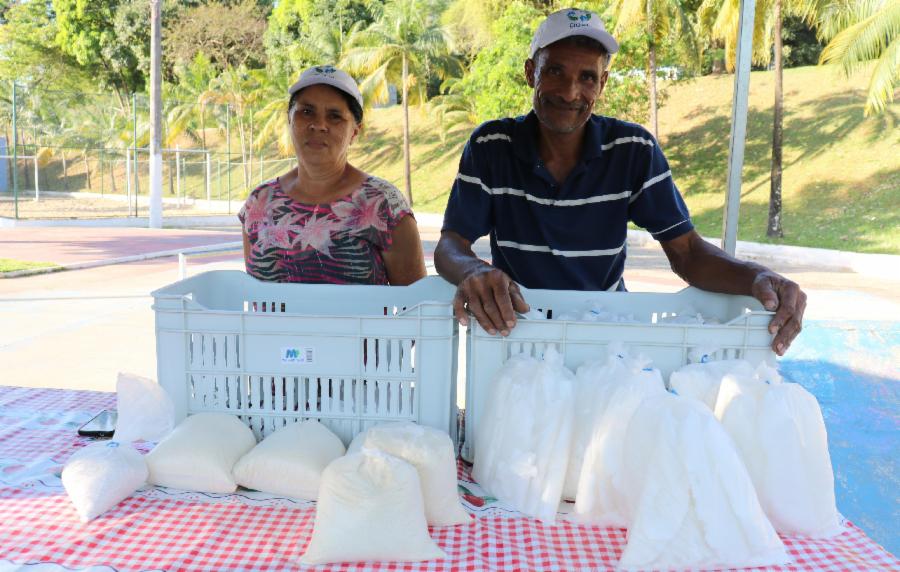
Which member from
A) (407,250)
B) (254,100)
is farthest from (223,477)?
(254,100)

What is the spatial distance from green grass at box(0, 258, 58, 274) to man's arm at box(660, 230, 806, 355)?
1022cm

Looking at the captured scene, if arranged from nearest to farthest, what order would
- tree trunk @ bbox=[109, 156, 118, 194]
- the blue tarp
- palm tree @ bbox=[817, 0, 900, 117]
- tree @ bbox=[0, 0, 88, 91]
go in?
the blue tarp, palm tree @ bbox=[817, 0, 900, 117], tree trunk @ bbox=[109, 156, 118, 194], tree @ bbox=[0, 0, 88, 91]

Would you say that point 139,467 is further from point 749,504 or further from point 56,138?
point 56,138

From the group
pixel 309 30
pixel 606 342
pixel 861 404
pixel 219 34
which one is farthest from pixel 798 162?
pixel 219 34

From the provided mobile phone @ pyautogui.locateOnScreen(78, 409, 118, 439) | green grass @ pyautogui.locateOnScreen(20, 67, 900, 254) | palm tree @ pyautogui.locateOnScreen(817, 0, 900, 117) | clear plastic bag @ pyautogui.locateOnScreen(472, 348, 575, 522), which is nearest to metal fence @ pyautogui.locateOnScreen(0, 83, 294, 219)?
green grass @ pyautogui.locateOnScreen(20, 67, 900, 254)

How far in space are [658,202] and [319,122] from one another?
1.12 meters

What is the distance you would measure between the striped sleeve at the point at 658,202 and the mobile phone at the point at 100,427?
148cm

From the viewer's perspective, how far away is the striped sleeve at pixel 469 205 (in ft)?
6.67

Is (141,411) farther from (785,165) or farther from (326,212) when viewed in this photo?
(785,165)

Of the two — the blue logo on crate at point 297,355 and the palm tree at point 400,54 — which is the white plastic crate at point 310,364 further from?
the palm tree at point 400,54

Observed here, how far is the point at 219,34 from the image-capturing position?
100.0 ft

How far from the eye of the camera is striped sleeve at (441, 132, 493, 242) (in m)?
2.03

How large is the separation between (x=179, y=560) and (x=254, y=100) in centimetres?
2686

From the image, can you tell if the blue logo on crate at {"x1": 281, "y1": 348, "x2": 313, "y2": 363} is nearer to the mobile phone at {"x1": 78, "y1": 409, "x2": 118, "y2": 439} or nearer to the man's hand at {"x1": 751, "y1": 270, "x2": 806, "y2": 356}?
the mobile phone at {"x1": 78, "y1": 409, "x2": 118, "y2": 439}
